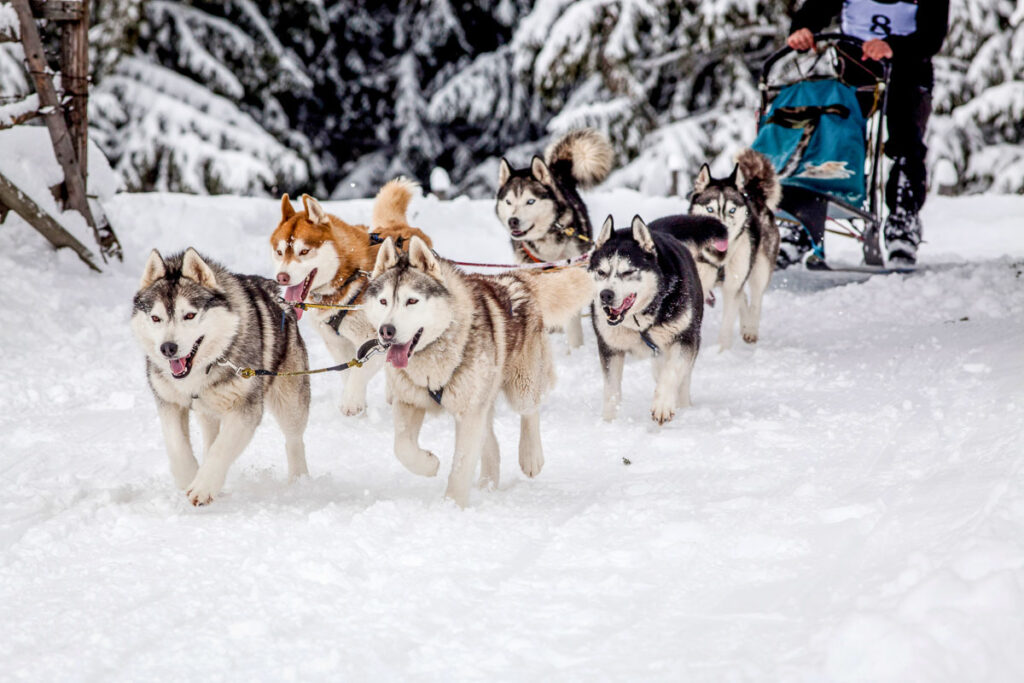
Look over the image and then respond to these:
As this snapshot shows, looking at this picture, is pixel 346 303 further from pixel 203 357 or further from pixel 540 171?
pixel 540 171

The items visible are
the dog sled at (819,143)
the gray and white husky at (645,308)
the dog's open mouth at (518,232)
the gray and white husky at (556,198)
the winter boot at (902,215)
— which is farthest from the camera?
the winter boot at (902,215)

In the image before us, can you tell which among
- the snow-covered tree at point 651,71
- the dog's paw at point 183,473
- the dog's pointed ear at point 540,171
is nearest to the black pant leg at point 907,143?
the dog's pointed ear at point 540,171

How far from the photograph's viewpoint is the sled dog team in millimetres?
3162

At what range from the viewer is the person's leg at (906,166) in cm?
702

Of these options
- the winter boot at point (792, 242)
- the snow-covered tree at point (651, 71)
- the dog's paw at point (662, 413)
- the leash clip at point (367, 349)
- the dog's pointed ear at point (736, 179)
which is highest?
the snow-covered tree at point (651, 71)

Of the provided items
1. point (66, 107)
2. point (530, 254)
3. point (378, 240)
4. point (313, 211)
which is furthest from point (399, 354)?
point (66, 107)

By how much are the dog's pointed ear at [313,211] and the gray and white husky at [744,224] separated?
8.18 ft

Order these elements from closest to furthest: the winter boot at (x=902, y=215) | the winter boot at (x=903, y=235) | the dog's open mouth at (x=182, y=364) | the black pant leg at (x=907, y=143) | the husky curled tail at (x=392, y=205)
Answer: the dog's open mouth at (x=182, y=364) → the husky curled tail at (x=392, y=205) → the black pant leg at (x=907, y=143) → the winter boot at (x=902, y=215) → the winter boot at (x=903, y=235)

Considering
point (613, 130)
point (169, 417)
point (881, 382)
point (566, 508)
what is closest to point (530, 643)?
point (566, 508)

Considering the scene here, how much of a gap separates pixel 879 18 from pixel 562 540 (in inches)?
230

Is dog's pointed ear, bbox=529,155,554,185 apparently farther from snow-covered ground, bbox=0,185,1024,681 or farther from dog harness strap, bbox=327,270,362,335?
dog harness strap, bbox=327,270,362,335

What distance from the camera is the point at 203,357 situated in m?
3.25

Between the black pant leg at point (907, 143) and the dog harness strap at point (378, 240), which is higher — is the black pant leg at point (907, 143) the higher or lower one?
the higher one

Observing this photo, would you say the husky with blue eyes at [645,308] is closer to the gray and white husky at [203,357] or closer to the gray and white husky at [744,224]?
the gray and white husky at [744,224]
